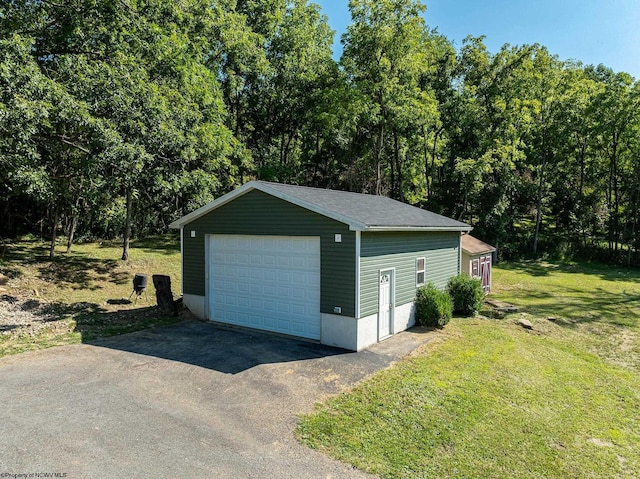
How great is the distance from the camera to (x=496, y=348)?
9.05 m

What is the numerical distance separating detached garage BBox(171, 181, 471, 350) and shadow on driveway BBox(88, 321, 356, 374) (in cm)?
49

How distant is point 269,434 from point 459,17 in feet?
68.8

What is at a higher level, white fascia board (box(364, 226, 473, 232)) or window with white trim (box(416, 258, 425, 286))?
white fascia board (box(364, 226, 473, 232))

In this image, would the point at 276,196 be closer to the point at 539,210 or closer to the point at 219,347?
the point at 219,347

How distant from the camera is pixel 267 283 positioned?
984cm

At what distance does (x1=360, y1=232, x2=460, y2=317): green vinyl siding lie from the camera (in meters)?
8.60

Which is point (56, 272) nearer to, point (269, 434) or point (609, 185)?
point (269, 434)

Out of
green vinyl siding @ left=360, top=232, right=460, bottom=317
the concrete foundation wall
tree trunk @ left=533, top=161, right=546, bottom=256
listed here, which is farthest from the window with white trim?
tree trunk @ left=533, top=161, right=546, bottom=256

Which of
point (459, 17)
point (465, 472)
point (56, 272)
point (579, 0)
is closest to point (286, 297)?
point (465, 472)

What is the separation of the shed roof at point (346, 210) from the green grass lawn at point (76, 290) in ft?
10.7


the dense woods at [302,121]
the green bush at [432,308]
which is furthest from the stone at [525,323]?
the dense woods at [302,121]

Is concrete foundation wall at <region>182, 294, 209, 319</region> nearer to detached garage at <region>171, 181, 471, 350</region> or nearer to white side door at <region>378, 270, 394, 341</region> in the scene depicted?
detached garage at <region>171, 181, 471, 350</region>

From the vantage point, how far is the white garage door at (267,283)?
29.9 ft

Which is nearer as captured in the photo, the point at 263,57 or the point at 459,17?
the point at 459,17
